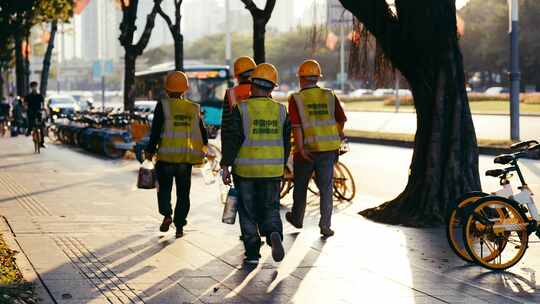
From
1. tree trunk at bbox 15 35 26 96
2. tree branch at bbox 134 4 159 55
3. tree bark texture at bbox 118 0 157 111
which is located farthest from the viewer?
tree trunk at bbox 15 35 26 96

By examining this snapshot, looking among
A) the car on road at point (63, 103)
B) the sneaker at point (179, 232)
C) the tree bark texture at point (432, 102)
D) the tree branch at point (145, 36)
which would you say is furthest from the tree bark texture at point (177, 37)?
the car on road at point (63, 103)

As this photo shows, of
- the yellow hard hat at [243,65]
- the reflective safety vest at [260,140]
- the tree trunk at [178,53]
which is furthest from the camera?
the tree trunk at [178,53]

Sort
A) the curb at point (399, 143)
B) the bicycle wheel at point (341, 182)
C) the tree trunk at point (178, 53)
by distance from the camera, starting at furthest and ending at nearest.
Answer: the tree trunk at point (178, 53) → the curb at point (399, 143) → the bicycle wheel at point (341, 182)

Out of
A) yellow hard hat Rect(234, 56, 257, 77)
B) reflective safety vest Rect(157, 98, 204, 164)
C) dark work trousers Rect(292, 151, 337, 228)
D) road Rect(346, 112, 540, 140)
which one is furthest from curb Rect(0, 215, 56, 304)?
road Rect(346, 112, 540, 140)

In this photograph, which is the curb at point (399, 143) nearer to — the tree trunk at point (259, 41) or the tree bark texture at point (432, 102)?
the tree trunk at point (259, 41)

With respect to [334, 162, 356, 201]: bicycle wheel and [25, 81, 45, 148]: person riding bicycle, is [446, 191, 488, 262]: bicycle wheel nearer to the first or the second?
[334, 162, 356, 201]: bicycle wheel

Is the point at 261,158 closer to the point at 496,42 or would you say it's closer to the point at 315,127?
the point at 315,127

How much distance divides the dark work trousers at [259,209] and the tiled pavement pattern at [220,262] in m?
0.22

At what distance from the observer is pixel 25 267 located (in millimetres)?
9398

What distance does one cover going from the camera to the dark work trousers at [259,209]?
9.98 metres

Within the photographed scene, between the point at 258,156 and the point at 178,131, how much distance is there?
1.90 metres

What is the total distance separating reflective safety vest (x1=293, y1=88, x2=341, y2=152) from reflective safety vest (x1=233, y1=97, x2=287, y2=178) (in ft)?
5.88

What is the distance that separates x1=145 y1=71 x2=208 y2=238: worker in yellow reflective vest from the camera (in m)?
11.6

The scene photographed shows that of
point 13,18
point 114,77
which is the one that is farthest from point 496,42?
point 114,77
